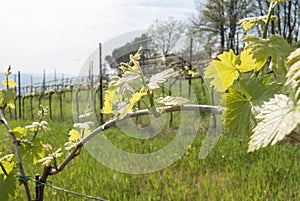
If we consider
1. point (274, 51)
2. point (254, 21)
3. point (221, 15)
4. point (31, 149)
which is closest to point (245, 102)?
point (274, 51)

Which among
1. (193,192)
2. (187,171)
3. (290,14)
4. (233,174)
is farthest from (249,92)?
(290,14)

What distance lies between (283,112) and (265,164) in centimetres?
307

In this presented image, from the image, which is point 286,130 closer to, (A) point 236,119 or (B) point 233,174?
(A) point 236,119

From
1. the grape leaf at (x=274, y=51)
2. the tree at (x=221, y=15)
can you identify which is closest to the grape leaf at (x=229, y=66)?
the grape leaf at (x=274, y=51)

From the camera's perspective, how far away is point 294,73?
26 centimetres

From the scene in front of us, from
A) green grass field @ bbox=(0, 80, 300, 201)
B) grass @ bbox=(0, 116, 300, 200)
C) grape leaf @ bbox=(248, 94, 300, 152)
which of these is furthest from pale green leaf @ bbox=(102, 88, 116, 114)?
grass @ bbox=(0, 116, 300, 200)

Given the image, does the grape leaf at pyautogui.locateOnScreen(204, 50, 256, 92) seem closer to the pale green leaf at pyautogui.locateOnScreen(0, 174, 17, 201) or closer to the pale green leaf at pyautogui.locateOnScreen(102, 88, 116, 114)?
the pale green leaf at pyautogui.locateOnScreen(102, 88, 116, 114)

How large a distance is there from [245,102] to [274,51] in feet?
0.29

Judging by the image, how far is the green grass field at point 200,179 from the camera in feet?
8.18

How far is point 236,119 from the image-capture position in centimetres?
45

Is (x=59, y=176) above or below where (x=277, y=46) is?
below

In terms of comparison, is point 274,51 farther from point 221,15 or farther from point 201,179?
point 221,15

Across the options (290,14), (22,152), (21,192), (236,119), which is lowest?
(21,192)

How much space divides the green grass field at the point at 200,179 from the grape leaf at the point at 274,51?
1.64m
